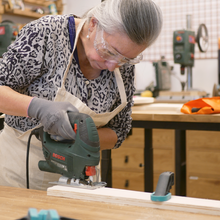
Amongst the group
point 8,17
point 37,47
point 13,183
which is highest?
point 8,17

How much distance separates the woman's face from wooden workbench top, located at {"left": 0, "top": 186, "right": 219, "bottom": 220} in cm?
51

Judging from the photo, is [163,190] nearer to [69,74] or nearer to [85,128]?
[85,128]

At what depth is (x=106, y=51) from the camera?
1.14 m

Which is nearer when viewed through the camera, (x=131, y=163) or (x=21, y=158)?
Answer: (x=21, y=158)

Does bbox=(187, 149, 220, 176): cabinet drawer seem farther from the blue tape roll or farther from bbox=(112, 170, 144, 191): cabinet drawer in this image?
the blue tape roll

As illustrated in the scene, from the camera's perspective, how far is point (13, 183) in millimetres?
1300

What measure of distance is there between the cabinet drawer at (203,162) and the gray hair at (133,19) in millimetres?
1875

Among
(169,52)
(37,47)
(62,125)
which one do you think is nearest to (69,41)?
(37,47)

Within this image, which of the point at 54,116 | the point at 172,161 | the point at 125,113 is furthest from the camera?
the point at 172,161

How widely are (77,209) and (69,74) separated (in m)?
0.56

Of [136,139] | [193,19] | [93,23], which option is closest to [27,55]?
[93,23]

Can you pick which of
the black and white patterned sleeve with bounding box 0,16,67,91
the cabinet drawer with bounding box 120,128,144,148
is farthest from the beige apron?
the cabinet drawer with bounding box 120,128,144,148

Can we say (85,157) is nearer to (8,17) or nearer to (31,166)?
(31,166)

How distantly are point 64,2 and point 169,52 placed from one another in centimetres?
141
